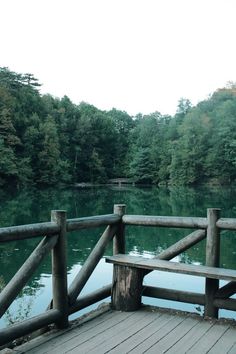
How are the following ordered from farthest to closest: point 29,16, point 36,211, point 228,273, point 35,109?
point 35,109
point 29,16
point 36,211
point 228,273

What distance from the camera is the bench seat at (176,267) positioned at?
386 centimetres

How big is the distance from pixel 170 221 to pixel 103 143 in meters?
69.7

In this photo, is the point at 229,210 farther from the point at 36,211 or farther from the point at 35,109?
the point at 35,109

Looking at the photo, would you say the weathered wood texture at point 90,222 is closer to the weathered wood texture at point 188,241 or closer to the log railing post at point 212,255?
the weathered wood texture at point 188,241

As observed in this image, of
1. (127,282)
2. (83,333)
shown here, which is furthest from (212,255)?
(83,333)

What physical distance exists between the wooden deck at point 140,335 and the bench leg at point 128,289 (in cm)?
9

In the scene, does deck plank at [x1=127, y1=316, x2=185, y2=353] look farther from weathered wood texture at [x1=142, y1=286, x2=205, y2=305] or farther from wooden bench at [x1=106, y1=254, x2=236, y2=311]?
wooden bench at [x1=106, y1=254, x2=236, y2=311]

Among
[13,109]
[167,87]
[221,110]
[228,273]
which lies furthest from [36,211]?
[167,87]

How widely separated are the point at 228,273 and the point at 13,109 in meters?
55.2

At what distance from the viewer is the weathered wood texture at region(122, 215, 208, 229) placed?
437 cm

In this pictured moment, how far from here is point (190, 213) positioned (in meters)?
26.1

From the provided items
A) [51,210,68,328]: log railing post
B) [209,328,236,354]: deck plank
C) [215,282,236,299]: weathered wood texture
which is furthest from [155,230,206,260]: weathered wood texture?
[51,210,68,328]: log railing post

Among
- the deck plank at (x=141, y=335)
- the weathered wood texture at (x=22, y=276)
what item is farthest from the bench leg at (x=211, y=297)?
the weathered wood texture at (x=22, y=276)

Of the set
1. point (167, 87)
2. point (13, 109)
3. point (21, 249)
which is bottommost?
point (21, 249)
